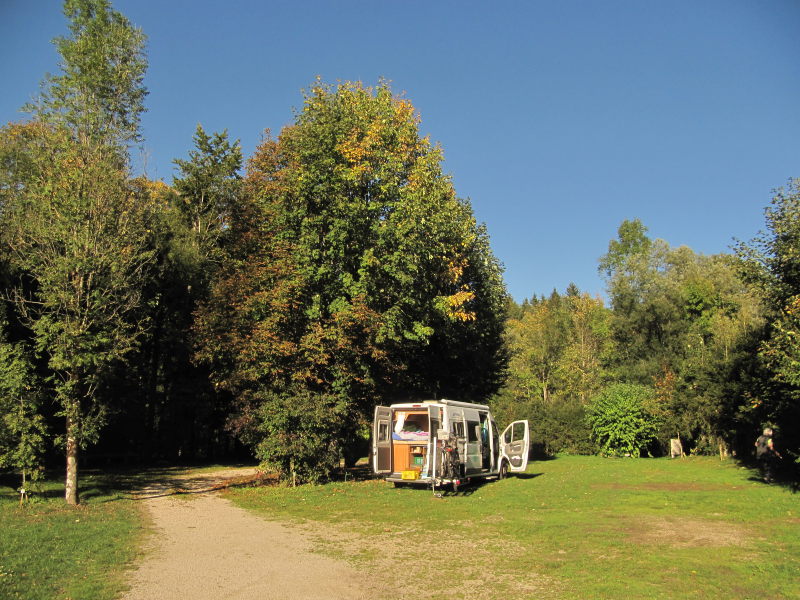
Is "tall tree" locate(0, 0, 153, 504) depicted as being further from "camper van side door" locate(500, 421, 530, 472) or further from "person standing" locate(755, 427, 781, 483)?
"person standing" locate(755, 427, 781, 483)

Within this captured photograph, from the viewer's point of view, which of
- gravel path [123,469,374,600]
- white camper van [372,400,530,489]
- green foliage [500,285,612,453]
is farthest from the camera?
green foliage [500,285,612,453]

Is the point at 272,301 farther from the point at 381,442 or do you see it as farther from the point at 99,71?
the point at 99,71

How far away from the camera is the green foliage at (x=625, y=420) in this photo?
31.7 m

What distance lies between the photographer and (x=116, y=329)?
14883mm

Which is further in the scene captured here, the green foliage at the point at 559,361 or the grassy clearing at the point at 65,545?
the green foliage at the point at 559,361

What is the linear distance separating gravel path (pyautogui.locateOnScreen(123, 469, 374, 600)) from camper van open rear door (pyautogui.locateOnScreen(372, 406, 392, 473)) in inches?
187

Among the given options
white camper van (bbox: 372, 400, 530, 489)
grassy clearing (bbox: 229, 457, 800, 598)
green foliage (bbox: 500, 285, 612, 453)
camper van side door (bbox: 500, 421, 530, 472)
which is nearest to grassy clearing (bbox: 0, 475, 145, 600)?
grassy clearing (bbox: 229, 457, 800, 598)

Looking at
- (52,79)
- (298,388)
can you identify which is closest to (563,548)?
(298,388)

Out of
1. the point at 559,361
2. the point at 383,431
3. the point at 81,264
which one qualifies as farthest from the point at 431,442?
the point at 559,361

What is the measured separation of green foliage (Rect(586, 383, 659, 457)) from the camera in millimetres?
31688

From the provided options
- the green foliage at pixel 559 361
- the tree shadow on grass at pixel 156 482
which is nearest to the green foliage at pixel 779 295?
the tree shadow on grass at pixel 156 482

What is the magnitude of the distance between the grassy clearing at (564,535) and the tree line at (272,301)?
3.63 meters

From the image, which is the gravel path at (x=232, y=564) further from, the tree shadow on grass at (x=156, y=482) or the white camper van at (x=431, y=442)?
the white camper van at (x=431, y=442)

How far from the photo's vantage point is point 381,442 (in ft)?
57.3
